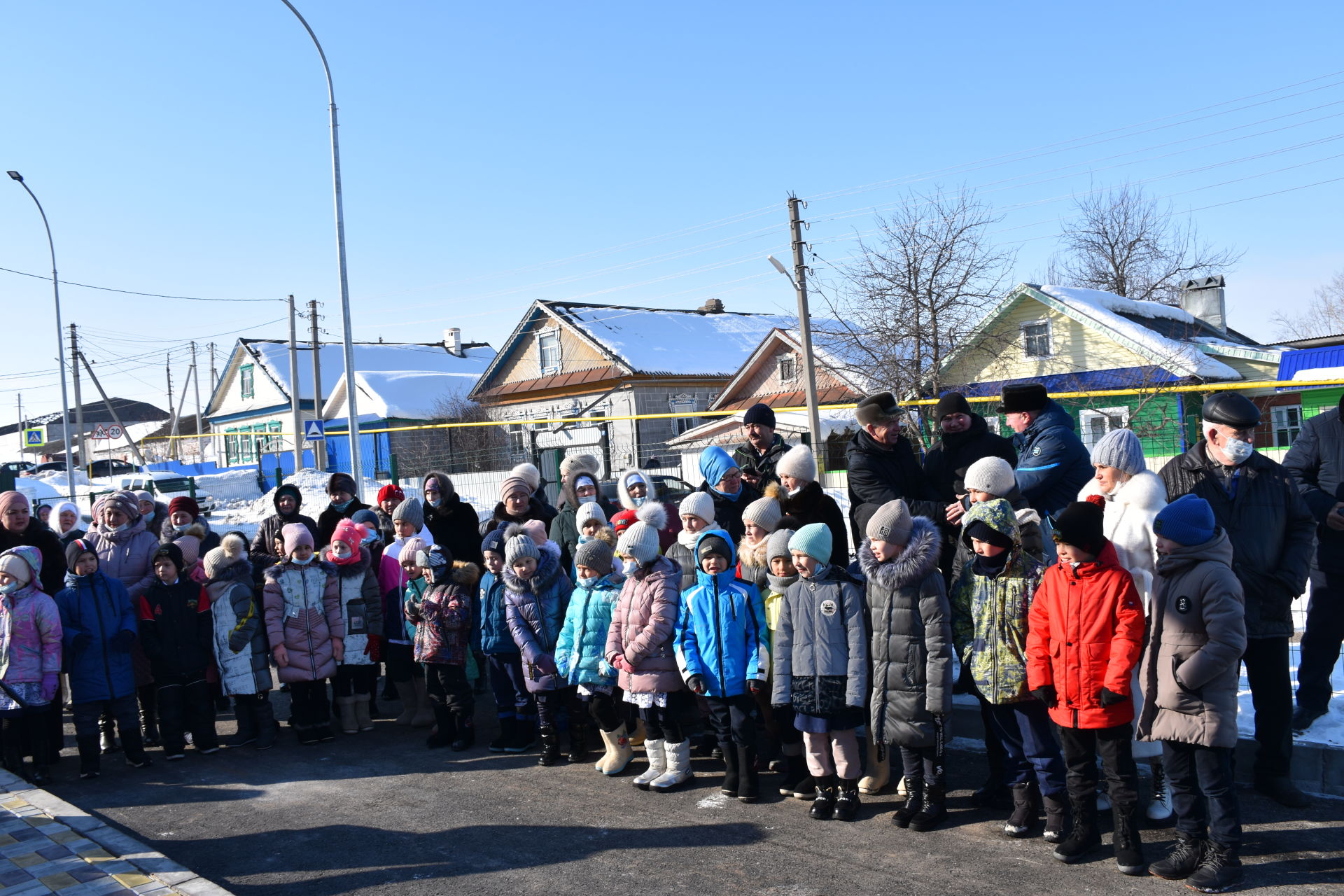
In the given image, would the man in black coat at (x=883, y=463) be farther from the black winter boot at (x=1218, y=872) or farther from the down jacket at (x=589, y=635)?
the black winter boot at (x=1218, y=872)

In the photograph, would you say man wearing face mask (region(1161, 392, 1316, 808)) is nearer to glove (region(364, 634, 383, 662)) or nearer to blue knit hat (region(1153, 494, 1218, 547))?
blue knit hat (region(1153, 494, 1218, 547))

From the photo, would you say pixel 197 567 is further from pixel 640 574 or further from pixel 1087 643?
pixel 1087 643

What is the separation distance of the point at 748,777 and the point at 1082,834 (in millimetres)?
1787

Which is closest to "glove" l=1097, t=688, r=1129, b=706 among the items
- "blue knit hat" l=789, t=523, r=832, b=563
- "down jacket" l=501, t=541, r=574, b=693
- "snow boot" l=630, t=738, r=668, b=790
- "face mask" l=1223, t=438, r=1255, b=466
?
"face mask" l=1223, t=438, r=1255, b=466

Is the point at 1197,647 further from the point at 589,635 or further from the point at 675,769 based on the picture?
the point at 589,635

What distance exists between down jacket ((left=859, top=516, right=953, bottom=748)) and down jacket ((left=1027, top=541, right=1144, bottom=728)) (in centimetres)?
53

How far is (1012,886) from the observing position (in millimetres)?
4215

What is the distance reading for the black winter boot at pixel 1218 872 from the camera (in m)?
4.01

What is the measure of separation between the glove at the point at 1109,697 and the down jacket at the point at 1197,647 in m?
0.12

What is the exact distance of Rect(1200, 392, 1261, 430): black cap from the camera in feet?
15.8

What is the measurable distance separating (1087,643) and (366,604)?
5300mm

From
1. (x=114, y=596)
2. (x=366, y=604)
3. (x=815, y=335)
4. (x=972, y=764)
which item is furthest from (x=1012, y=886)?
(x=815, y=335)

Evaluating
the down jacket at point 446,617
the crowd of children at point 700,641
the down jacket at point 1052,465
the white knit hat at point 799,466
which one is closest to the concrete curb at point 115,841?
the crowd of children at point 700,641

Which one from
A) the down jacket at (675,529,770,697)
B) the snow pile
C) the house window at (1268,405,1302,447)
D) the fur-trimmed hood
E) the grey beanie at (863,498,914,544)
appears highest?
the snow pile
